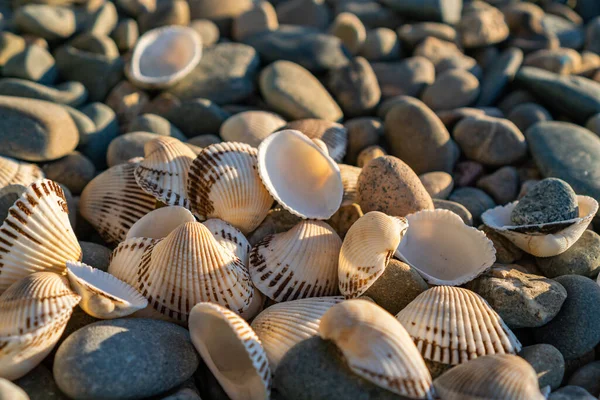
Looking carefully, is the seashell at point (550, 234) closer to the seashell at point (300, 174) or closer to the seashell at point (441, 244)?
the seashell at point (441, 244)

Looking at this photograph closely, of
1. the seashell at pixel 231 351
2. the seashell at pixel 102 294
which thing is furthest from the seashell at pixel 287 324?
the seashell at pixel 102 294

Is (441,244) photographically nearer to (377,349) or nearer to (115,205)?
(377,349)

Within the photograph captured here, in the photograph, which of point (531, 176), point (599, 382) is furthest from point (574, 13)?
point (599, 382)

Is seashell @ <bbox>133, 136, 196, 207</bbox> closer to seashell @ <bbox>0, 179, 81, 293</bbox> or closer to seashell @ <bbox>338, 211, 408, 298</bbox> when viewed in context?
seashell @ <bbox>0, 179, 81, 293</bbox>

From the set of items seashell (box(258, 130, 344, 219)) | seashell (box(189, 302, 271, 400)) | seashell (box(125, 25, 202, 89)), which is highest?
seashell (box(125, 25, 202, 89))

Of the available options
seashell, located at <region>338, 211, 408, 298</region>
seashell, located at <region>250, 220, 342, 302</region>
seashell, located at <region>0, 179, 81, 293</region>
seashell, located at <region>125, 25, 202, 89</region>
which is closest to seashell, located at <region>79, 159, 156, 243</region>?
seashell, located at <region>0, 179, 81, 293</region>

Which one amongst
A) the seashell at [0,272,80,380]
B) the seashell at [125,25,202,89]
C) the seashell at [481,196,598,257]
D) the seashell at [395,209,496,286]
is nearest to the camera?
the seashell at [0,272,80,380]
